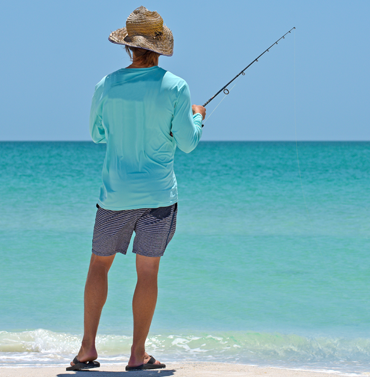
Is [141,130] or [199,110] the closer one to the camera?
[141,130]

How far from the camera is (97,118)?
1.79 m

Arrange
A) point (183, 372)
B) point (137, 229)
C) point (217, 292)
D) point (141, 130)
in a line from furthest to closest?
point (217, 292) < point (183, 372) < point (137, 229) < point (141, 130)

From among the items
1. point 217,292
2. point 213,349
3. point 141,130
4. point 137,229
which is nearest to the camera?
point 141,130

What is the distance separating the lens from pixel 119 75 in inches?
67.1

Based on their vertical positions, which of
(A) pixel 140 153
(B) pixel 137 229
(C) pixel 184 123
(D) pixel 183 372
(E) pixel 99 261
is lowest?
(D) pixel 183 372

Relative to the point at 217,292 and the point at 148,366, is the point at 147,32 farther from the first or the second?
the point at 217,292

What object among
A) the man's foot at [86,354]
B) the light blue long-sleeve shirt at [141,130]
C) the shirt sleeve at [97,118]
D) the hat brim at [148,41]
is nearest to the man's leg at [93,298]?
the man's foot at [86,354]

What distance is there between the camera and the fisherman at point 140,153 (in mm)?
1680

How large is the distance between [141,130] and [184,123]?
14 cm

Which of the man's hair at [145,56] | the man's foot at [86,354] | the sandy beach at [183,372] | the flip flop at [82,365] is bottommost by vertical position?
the sandy beach at [183,372]

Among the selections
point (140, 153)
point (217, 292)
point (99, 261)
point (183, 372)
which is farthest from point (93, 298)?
point (217, 292)

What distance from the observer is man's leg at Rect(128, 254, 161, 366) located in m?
1.81

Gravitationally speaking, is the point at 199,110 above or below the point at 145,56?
below

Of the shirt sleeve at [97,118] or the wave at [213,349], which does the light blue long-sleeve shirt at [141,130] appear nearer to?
the shirt sleeve at [97,118]
